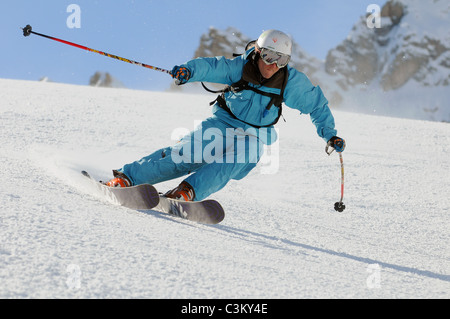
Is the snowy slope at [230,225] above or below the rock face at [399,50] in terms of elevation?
below

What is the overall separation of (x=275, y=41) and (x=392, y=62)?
149601 millimetres

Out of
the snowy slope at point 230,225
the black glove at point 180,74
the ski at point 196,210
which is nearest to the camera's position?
the snowy slope at point 230,225

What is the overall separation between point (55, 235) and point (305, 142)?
6948 millimetres

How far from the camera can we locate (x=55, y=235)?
222 centimetres

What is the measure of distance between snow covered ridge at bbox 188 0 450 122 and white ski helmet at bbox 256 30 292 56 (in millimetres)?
121705

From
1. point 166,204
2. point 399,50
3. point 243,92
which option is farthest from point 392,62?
point 166,204

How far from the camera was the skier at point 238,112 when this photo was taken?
386 centimetres

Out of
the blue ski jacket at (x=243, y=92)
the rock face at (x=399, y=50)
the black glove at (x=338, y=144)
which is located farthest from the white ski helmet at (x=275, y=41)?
the rock face at (x=399, y=50)

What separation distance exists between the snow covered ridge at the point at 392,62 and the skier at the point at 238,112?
4792 inches

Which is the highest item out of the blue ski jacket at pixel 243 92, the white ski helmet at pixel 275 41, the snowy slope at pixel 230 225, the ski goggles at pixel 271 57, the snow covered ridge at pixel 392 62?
the snow covered ridge at pixel 392 62

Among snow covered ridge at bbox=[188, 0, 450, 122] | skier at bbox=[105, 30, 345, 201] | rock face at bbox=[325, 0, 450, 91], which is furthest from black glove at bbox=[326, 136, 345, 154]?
rock face at bbox=[325, 0, 450, 91]

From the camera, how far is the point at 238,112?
3.99 meters

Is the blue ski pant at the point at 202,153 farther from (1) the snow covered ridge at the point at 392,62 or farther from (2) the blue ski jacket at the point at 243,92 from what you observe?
(1) the snow covered ridge at the point at 392,62
